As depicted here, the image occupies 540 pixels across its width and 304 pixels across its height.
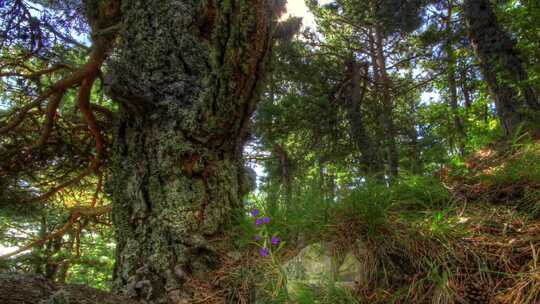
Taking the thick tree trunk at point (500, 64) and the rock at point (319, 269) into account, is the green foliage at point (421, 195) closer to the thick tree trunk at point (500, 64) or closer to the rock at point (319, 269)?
the rock at point (319, 269)

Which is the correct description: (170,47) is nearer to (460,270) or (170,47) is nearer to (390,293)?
(390,293)

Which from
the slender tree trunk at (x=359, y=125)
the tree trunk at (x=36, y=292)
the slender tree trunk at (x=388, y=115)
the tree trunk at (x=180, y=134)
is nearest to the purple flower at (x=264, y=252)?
the tree trunk at (x=180, y=134)

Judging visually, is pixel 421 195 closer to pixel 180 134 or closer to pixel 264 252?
pixel 264 252

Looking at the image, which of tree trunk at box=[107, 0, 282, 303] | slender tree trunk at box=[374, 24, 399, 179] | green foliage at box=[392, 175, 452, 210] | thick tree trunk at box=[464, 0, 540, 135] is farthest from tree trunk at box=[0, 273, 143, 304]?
slender tree trunk at box=[374, 24, 399, 179]

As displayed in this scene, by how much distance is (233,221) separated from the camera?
201cm

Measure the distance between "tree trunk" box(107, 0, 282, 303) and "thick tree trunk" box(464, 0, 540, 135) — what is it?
13.4ft

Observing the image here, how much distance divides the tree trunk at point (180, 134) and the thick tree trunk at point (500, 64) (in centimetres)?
408

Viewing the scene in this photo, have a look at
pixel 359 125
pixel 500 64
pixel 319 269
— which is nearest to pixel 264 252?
pixel 319 269

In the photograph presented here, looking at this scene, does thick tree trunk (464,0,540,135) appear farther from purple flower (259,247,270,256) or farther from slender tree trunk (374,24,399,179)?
purple flower (259,247,270,256)

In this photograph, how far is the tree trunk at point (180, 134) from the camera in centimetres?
183

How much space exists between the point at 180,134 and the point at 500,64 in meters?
4.77

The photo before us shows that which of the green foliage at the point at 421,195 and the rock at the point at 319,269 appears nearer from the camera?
the rock at the point at 319,269

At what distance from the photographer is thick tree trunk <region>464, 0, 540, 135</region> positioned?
15.2 ft

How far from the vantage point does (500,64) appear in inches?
186
